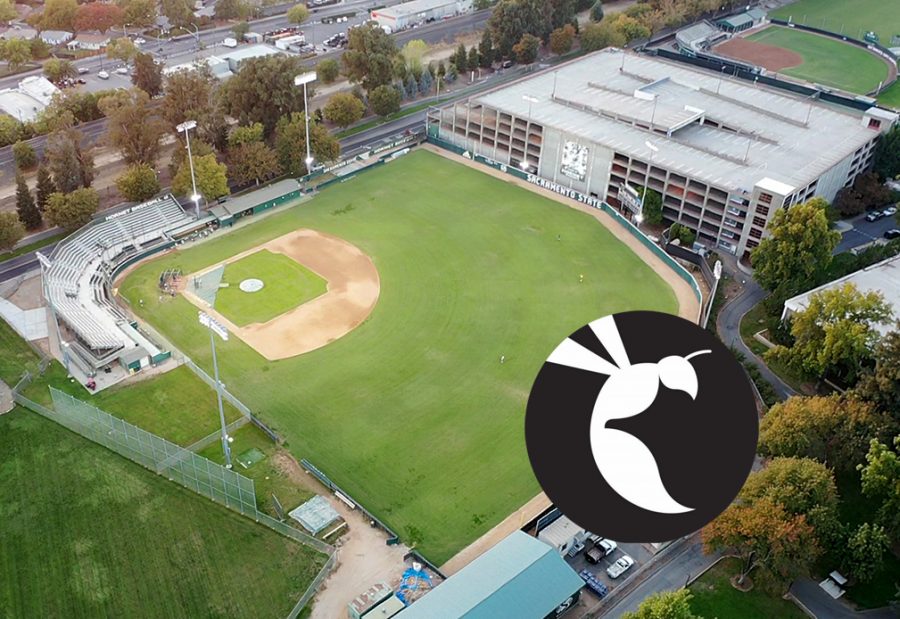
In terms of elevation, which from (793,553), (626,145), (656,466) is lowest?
(793,553)

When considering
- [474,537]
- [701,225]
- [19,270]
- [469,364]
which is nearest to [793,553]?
[474,537]

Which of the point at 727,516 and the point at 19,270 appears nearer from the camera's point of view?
the point at 727,516

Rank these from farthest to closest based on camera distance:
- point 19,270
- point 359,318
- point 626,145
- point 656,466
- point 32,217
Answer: point 626,145 < point 32,217 < point 19,270 < point 359,318 < point 656,466

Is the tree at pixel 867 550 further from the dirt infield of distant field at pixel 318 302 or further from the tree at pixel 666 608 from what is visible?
the dirt infield of distant field at pixel 318 302

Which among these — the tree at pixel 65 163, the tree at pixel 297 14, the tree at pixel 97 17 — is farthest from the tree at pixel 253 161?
the tree at pixel 97 17

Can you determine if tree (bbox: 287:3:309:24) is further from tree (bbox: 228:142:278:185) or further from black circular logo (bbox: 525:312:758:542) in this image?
black circular logo (bbox: 525:312:758:542)

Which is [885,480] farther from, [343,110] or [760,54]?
[760,54]

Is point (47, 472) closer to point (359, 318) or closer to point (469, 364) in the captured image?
point (359, 318)
